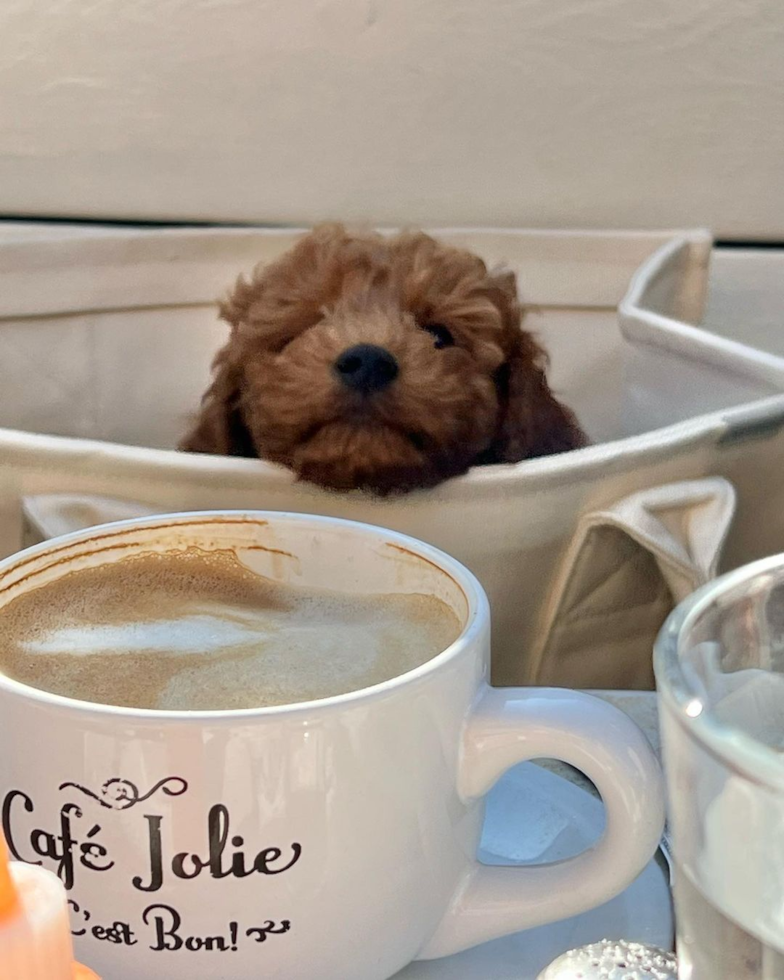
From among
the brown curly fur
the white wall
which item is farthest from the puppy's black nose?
the white wall

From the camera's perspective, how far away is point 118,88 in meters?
0.98

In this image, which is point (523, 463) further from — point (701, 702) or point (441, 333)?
point (701, 702)

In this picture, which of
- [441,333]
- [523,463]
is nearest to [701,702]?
[523,463]

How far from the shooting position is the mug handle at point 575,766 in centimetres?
26

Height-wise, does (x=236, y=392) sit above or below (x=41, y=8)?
below

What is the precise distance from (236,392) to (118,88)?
0.47m

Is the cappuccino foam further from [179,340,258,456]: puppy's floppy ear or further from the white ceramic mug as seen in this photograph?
[179,340,258,456]: puppy's floppy ear

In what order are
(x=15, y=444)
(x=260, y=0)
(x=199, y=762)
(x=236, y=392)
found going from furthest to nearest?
(x=260, y=0) < (x=236, y=392) < (x=15, y=444) < (x=199, y=762)

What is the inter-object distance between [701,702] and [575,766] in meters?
0.10

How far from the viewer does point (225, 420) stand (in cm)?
66

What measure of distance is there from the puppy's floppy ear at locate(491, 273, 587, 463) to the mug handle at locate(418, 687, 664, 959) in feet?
1.16

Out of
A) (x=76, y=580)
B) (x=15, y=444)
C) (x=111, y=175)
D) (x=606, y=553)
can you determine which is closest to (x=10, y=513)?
(x=15, y=444)

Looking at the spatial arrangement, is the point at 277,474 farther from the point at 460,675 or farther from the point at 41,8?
the point at 41,8

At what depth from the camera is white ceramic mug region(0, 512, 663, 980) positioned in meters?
0.24
